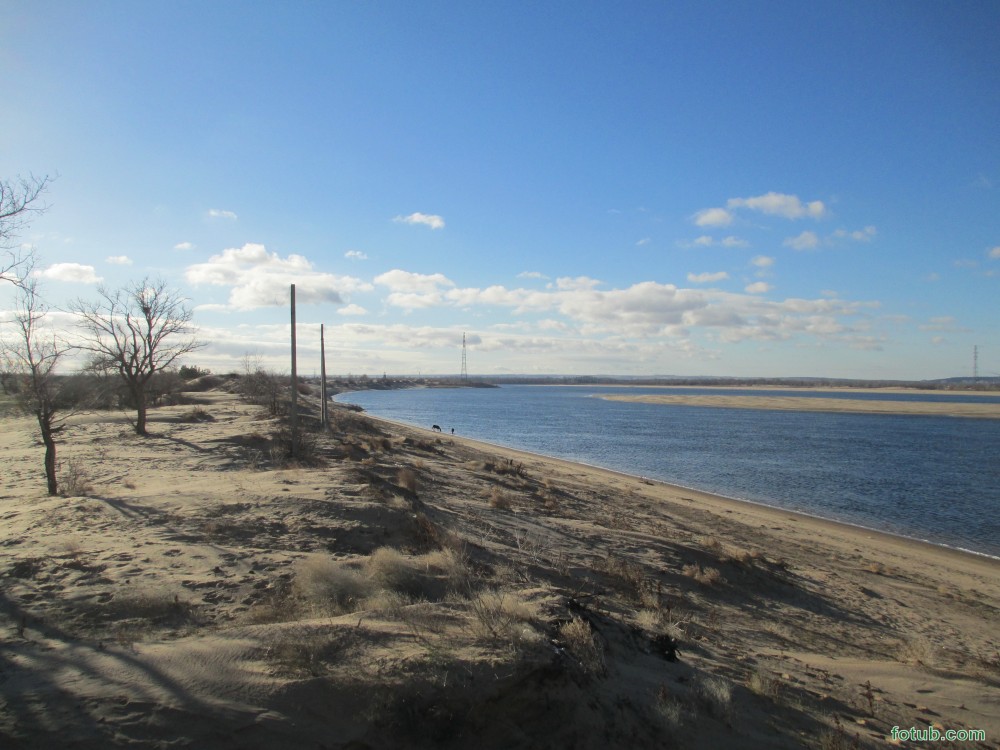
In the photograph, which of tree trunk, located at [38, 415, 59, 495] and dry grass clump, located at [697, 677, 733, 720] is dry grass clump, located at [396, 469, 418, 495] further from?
dry grass clump, located at [697, 677, 733, 720]

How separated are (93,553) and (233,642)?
4.78 meters

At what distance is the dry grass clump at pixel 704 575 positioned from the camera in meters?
11.7

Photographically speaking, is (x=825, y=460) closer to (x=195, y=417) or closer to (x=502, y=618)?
(x=195, y=417)

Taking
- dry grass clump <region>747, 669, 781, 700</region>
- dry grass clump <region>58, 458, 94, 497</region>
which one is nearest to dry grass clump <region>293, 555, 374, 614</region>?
dry grass clump <region>747, 669, 781, 700</region>

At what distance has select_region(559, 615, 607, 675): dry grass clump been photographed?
5.82 meters

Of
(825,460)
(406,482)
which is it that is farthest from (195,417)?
(825,460)

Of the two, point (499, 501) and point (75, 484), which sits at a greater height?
point (75, 484)

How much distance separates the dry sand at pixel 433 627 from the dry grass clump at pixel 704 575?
0.18 ft

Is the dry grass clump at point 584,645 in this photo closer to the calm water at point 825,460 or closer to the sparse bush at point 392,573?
the sparse bush at point 392,573

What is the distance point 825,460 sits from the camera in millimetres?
38688

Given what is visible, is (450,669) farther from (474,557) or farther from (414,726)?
(474,557)

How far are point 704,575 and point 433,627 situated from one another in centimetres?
789

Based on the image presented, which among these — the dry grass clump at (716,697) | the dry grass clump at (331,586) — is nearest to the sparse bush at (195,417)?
the dry grass clump at (331,586)

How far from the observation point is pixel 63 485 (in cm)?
1374
